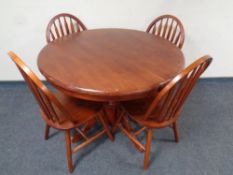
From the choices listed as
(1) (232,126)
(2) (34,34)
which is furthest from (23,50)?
(1) (232,126)

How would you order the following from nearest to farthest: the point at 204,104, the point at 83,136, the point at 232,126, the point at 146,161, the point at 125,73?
1. the point at 125,73
2. the point at 146,161
3. the point at 83,136
4. the point at 232,126
5. the point at 204,104

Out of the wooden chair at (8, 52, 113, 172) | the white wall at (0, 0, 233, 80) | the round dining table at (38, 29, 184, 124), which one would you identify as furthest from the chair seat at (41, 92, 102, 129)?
the white wall at (0, 0, 233, 80)

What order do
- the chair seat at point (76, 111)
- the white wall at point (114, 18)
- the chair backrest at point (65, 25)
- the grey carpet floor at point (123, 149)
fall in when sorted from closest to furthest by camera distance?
the chair seat at point (76, 111)
the grey carpet floor at point (123, 149)
the chair backrest at point (65, 25)
the white wall at point (114, 18)

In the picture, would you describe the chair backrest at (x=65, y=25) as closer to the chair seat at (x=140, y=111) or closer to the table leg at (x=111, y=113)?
the table leg at (x=111, y=113)

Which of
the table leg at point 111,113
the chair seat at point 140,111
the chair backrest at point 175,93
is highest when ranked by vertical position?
the chair backrest at point 175,93

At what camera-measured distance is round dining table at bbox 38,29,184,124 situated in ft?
3.69

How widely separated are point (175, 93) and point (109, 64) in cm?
48

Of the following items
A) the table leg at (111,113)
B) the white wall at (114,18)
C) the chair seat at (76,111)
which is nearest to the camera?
the chair seat at (76,111)

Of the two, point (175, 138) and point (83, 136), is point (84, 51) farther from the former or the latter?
point (175, 138)

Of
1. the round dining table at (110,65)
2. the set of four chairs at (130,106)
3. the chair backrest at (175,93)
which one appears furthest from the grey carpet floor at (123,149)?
the chair backrest at (175,93)

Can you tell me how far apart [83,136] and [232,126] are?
4.86ft

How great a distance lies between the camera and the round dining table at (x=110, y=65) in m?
1.12

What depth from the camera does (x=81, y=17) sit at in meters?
2.11

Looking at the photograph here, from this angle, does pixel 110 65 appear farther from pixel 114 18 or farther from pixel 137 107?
pixel 114 18
